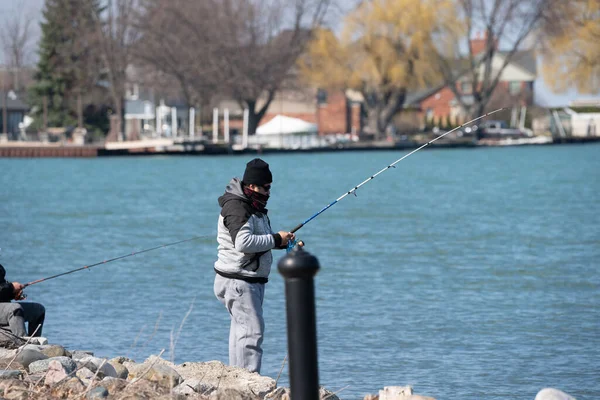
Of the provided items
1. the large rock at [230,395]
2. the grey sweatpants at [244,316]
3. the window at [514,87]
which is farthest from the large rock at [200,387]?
the window at [514,87]

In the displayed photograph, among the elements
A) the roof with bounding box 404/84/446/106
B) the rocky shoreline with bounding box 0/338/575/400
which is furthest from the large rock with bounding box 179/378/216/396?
the roof with bounding box 404/84/446/106

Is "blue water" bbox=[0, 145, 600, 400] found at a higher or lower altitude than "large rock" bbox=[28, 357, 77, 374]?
lower

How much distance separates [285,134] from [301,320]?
7267cm


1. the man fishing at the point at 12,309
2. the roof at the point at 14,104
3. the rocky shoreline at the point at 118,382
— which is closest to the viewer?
the rocky shoreline at the point at 118,382

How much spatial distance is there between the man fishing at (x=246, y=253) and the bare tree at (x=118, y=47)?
68513mm

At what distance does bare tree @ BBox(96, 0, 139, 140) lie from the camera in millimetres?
75794

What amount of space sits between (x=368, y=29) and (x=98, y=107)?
784 inches

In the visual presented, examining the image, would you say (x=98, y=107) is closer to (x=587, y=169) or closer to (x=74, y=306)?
(x=587, y=169)

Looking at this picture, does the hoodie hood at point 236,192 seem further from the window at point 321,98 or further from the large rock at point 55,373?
the window at point 321,98

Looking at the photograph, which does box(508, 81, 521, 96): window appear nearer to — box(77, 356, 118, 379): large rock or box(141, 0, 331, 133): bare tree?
box(141, 0, 331, 133): bare tree

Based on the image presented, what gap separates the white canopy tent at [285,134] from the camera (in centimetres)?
7650

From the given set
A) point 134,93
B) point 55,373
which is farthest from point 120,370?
point 134,93

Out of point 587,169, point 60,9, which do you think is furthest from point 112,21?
point 587,169

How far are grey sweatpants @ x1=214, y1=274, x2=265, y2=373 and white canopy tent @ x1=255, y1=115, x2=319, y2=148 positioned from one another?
222 ft
